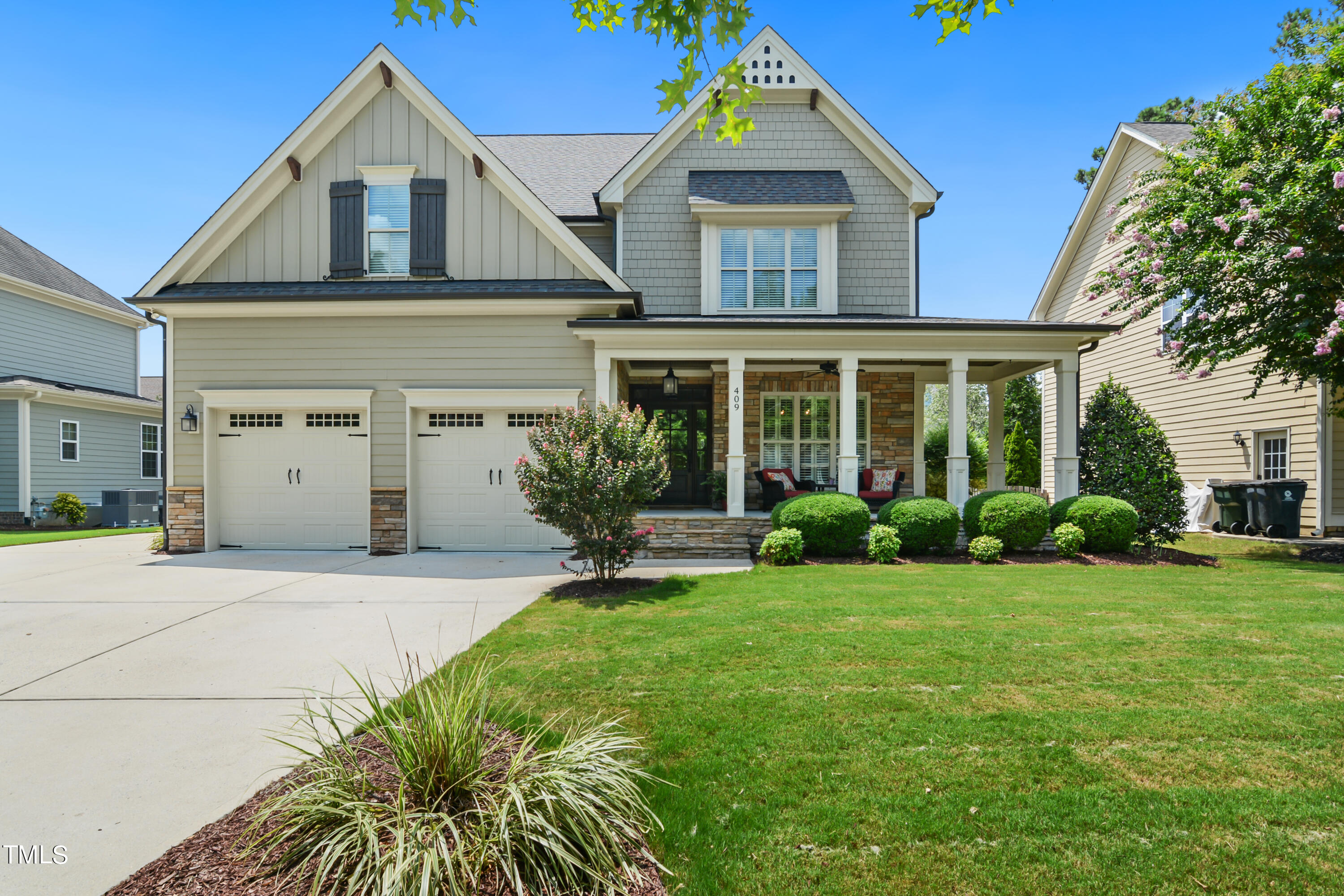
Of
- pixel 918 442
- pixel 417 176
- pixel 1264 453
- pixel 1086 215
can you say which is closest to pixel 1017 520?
pixel 918 442

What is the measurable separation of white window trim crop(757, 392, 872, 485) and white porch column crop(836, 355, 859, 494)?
2.71 metres

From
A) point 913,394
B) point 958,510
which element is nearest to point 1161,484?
point 958,510

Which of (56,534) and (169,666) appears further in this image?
(56,534)

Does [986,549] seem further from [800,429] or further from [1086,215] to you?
[1086,215]

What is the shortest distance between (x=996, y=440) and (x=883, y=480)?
2.97 meters

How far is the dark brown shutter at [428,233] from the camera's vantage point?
34.1 feet

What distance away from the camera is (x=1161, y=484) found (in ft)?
32.6

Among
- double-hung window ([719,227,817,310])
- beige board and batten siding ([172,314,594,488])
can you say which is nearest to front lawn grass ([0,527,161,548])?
beige board and batten siding ([172,314,594,488])

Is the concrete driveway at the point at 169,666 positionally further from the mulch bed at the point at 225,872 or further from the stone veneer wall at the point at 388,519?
the stone veneer wall at the point at 388,519

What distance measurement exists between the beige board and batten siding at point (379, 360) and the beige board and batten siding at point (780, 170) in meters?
3.24

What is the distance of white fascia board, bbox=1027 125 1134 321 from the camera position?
1546 cm

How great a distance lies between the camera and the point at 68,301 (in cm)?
1894

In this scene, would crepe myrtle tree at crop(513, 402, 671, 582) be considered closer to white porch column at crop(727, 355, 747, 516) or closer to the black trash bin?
white porch column at crop(727, 355, 747, 516)

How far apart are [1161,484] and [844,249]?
22.2ft
